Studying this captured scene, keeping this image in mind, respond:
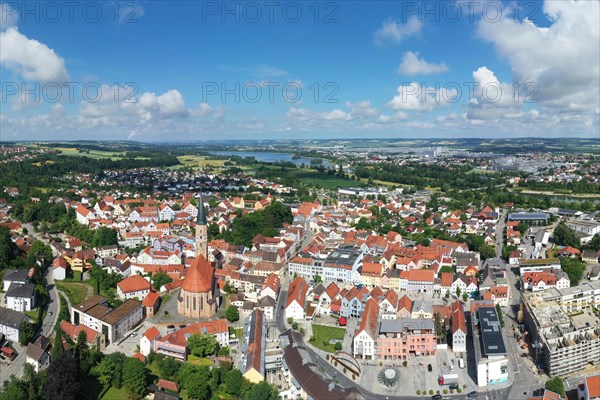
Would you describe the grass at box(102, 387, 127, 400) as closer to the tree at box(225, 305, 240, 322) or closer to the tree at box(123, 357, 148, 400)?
the tree at box(123, 357, 148, 400)

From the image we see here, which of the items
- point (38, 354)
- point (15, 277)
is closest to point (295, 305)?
point (38, 354)

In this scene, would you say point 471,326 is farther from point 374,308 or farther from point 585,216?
point 585,216

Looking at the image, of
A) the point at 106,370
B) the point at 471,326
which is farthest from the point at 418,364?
the point at 106,370

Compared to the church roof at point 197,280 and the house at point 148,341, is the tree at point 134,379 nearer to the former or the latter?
the house at point 148,341

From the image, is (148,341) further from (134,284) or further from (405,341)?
(405,341)

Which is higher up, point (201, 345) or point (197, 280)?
point (197, 280)
